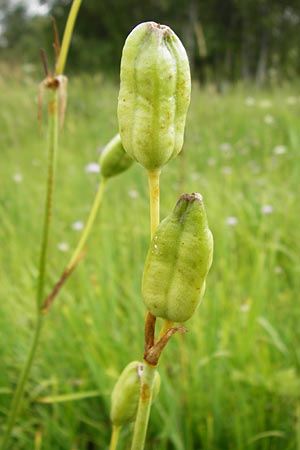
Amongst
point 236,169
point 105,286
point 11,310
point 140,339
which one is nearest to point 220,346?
point 140,339

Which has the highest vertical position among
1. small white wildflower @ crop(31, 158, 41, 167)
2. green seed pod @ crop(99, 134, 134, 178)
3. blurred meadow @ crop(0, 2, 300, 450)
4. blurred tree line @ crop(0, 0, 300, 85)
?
blurred tree line @ crop(0, 0, 300, 85)

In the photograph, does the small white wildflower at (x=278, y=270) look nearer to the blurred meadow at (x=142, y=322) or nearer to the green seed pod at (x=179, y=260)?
the blurred meadow at (x=142, y=322)

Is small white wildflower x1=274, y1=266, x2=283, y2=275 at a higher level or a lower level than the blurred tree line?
lower

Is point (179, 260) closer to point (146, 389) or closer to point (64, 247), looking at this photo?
point (146, 389)

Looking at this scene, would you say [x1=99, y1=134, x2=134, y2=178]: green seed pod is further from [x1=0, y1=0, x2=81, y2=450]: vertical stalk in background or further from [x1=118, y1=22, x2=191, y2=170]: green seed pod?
[x1=118, y1=22, x2=191, y2=170]: green seed pod

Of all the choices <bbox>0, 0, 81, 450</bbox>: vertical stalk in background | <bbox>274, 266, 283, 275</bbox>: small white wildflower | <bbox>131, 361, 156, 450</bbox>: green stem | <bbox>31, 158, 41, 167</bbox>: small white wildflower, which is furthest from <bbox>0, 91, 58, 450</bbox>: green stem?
<bbox>31, 158, 41, 167</bbox>: small white wildflower

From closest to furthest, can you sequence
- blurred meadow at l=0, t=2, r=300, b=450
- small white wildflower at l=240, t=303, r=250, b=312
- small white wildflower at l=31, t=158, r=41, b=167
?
blurred meadow at l=0, t=2, r=300, b=450 → small white wildflower at l=240, t=303, r=250, b=312 → small white wildflower at l=31, t=158, r=41, b=167

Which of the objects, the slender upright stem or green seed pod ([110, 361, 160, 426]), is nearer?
green seed pod ([110, 361, 160, 426])
